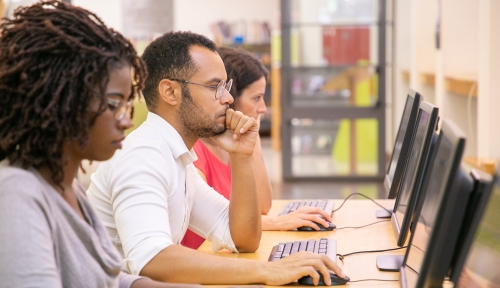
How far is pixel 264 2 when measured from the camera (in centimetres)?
1063

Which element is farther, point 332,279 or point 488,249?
point 332,279

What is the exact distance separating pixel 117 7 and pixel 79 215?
9.57 m

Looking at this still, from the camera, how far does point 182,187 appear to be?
5.74ft

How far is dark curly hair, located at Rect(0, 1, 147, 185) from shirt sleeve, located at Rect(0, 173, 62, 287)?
0.07 meters

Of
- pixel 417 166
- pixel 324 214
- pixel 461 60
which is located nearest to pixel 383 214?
pixel 324 214

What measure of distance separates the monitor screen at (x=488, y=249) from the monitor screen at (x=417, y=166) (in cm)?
35

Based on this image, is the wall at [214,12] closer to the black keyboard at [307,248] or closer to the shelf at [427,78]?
the shelf at [427,78]

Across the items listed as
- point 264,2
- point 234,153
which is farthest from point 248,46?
point 234,153

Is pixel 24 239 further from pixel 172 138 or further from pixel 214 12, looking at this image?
pixel 214 12

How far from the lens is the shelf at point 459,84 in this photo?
439cm

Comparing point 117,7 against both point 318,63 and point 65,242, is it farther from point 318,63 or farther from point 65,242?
point 65,242

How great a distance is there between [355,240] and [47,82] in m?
1.20

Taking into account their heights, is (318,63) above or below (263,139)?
above

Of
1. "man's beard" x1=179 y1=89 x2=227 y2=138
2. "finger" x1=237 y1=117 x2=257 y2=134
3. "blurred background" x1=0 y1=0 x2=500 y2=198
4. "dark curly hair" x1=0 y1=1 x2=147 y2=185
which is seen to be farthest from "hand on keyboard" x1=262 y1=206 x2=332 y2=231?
"blurred background" x1=0 y1=0 x2=500 y2=198
